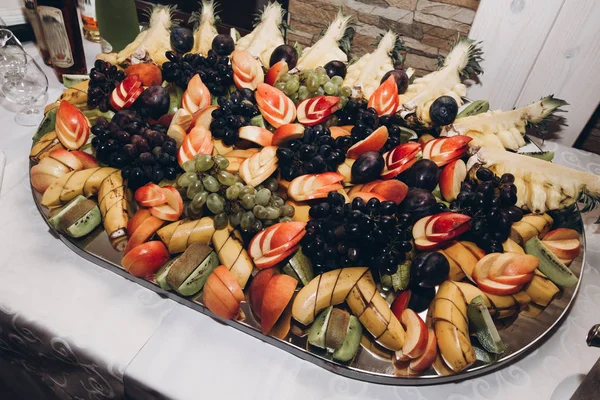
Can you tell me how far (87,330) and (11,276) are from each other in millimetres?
253

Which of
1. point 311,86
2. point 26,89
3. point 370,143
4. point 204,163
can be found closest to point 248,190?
point 204,163

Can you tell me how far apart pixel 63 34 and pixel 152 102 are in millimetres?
553

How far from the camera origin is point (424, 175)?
1.14 metres

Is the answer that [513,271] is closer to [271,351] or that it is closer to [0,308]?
[271,351]

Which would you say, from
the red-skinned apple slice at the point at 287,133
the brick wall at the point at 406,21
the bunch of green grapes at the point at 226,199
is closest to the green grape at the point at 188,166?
the bunch of green grapes at the point at 226,199

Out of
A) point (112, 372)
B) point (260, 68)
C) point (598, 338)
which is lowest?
point (112, 372)

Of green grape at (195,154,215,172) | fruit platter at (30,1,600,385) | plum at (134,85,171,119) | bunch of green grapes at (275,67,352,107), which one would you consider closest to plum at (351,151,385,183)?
fruit platter at (30,1,600,385)

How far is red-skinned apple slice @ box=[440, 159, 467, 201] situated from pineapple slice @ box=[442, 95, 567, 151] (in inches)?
7.9

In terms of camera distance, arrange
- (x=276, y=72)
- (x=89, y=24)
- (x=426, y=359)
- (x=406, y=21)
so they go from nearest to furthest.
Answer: (x=426, y=359), (x=276, y=72), (x=89, y=24), (x=406, y=21)

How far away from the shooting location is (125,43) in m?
1.83

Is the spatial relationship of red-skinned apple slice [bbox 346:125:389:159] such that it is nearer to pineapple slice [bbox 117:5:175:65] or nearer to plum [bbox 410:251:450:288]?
plum [bbox 410:251:450:288]

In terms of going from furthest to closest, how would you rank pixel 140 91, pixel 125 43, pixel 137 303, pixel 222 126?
pixel 125 43
pixel 140 91
pixel 222 126
pixel 137 303

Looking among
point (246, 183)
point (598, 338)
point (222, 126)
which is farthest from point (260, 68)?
point (598, 338)

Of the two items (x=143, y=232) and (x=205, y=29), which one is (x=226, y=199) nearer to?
(x=143, y=232)
